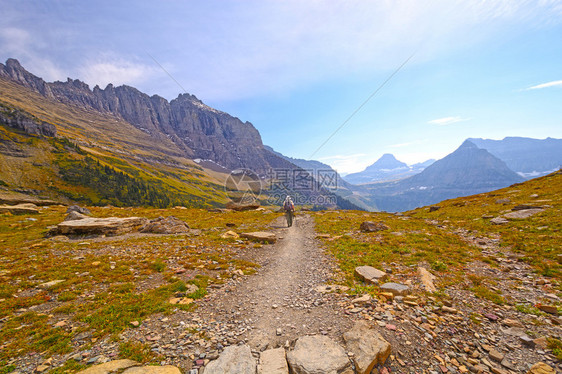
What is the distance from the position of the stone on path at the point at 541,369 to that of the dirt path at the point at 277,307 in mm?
5652

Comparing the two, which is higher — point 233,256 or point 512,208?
point 512,208

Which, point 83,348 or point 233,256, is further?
point 233,256

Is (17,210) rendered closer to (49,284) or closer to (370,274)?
(49,284)

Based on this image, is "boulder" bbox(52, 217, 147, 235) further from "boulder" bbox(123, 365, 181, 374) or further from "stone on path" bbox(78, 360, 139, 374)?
"boulder" bbox(123, 365, 181, 374)

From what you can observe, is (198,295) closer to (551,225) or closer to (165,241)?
(165,241)

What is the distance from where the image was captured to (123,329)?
8.90 meters

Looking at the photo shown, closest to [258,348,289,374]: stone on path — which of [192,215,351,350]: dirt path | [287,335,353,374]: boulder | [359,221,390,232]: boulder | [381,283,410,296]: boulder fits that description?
[287,335,353,374]: boulder

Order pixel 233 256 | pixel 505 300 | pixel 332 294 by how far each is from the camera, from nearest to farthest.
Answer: pixel 505 300 < pixel 332 294 < pixel 233 256

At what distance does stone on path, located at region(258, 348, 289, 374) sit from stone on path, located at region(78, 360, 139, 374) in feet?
13.9

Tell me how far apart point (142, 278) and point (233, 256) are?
710cm

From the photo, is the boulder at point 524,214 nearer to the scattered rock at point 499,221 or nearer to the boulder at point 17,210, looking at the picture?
the scattered rock at point 499,221

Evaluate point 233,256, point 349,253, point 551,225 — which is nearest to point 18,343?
point 233,256

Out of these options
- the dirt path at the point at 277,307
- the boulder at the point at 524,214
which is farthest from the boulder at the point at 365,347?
the boulder at the point at 524,214

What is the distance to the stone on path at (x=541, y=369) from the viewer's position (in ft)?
21.8
